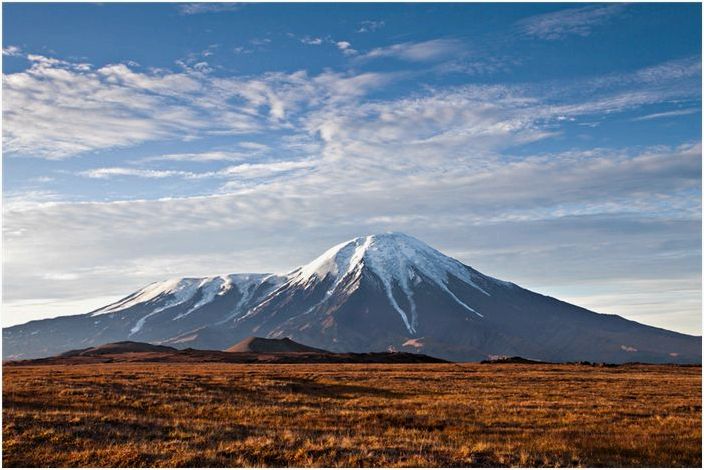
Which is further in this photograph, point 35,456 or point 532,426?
point 532,426

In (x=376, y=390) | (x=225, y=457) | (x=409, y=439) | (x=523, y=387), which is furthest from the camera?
(x=523, y=387)

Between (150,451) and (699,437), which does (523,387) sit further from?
(150,451)

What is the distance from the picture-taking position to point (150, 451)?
20.6m

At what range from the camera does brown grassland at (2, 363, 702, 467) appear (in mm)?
20438

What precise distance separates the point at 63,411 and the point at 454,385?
3289 centimetres

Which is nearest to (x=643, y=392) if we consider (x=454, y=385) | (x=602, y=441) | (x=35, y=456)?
(x=454, y=385)

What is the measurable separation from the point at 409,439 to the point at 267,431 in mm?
5983

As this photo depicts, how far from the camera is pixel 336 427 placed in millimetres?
27594

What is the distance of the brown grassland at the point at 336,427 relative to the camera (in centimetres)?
2044

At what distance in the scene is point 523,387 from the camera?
52.1 meters

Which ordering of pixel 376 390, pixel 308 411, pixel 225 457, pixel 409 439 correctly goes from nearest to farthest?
pixel 225 457 → pixel 409 439 → pixel 308 411 → pixel 376 390

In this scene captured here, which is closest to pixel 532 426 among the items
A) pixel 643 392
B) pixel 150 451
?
pixel 150 451

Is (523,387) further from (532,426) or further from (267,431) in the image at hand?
(267,431)

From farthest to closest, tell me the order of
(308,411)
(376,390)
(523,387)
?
(523,387)
(376,390)
(308,411)
